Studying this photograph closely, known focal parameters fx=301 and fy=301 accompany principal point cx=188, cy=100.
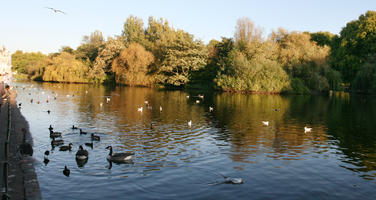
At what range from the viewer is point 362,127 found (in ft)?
103

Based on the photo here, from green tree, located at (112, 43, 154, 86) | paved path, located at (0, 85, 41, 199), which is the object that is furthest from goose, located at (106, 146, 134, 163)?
green tree, located at (112, 43, 154, 86)

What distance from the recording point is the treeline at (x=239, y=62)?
246 ft

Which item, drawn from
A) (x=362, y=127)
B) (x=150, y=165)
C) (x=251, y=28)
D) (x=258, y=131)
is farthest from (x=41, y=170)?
(x=251, y=28)

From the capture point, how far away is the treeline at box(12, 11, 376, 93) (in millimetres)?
74875

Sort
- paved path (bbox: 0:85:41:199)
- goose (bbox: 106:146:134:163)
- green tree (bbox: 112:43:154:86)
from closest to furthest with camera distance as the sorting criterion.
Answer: paved path (bbox: 0:85:41:199), goose (bbox: 106:146:134:163), green tree (bbox: 112:43:154:86)

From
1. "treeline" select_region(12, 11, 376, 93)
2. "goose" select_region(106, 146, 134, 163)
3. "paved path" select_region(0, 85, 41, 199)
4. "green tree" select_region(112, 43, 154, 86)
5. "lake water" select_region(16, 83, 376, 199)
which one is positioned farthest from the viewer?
"green tree" select_region(112, 43, 154, 86)

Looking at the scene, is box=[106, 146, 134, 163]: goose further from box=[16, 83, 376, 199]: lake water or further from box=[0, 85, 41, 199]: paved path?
box=[0, 85, 41, 199]: paved path

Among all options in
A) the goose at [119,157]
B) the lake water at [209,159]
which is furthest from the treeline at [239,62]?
the goose at [119,157]

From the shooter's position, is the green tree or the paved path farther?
the green tree

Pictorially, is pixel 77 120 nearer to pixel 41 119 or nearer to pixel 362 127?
pixel 41 119

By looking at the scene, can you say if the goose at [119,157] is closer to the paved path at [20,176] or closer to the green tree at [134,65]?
the paved path at [20,176]

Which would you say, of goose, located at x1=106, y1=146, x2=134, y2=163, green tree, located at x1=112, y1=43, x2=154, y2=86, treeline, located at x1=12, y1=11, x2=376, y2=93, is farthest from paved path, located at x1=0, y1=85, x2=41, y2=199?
green tree, located at x1=112, y1=43, x2=154, y2=86

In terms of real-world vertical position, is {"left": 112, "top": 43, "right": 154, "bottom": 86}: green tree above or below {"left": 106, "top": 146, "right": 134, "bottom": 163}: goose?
above

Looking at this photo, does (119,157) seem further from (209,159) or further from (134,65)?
(134,65)
